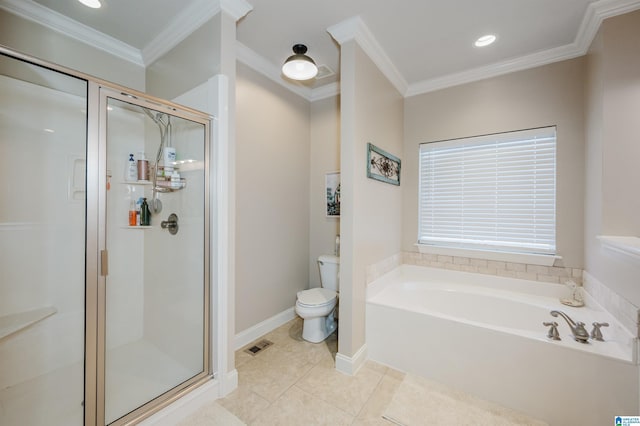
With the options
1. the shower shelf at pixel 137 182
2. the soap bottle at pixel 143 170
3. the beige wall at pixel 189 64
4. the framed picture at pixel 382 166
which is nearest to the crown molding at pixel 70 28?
the beige wall at pixel 189 64

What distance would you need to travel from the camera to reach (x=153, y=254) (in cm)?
226

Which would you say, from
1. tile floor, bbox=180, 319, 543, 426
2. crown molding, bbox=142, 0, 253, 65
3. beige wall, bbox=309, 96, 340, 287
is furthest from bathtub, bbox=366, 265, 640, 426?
crown molding, bbox=142, 0, 253, 65

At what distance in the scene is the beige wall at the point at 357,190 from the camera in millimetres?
2016

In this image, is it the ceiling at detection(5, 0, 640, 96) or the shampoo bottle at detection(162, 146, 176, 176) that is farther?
the shampoo bottle at detection(162, 146, 176, 176)

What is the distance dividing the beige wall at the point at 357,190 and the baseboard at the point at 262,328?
902 millimetres

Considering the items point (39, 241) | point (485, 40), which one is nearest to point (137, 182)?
point (39, 241)

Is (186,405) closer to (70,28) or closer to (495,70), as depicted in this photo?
(70,28)

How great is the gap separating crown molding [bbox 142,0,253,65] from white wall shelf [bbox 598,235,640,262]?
272 cm

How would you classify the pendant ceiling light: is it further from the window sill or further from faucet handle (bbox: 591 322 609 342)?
faucet handle (bbox: 591 322 609 342)

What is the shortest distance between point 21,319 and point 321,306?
2190mm

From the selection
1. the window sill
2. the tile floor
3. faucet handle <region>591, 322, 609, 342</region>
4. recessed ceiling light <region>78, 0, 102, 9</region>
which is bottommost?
the tile floor

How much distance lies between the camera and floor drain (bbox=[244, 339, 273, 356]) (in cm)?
229

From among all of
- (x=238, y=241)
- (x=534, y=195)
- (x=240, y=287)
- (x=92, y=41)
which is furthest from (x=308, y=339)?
(x=92, y=41)

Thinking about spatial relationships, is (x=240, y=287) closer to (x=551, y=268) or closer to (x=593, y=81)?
(x=551, y=268)
